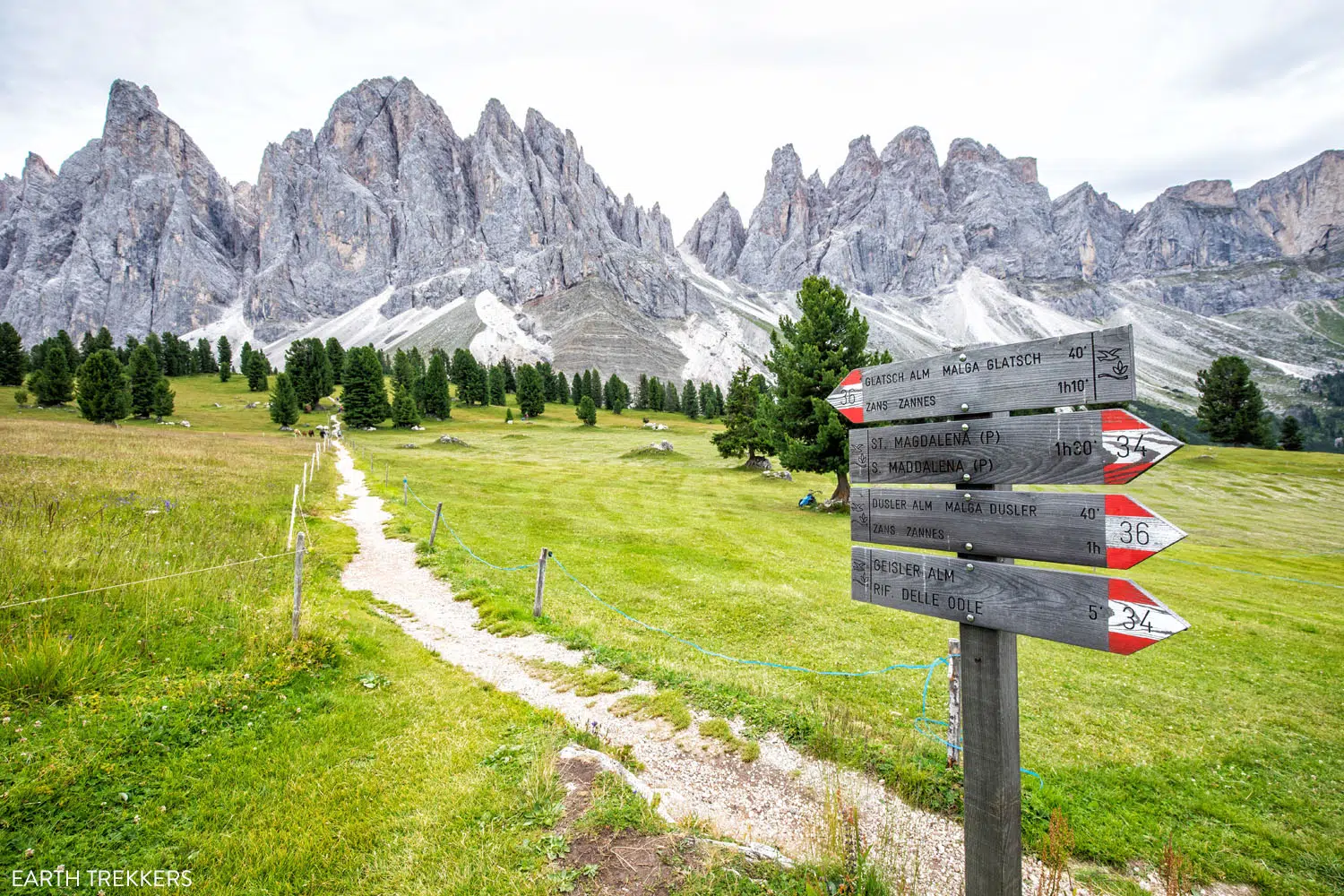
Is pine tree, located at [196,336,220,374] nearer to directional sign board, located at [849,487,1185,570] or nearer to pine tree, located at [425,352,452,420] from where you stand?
pine tree, located at [425,352,452,420]

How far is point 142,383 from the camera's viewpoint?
75750 mm

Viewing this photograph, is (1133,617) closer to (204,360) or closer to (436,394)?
(436,394)

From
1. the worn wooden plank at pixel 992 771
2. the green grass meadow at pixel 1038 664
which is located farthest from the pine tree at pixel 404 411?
the worn wooden plank at pixel 992 771

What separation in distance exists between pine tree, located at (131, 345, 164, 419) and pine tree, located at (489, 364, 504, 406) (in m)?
51.7

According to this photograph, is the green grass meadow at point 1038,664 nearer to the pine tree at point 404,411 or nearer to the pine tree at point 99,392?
the pine tree at point 99,392

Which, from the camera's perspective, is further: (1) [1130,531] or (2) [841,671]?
(2) [841,671]

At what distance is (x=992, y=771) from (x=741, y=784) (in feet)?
10.6

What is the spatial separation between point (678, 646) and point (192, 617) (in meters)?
7.99

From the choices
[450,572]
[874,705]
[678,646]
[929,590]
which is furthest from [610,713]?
[450,572]

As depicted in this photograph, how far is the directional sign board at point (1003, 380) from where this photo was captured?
3609 mm

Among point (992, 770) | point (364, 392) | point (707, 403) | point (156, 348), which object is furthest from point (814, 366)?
point (156, 348)

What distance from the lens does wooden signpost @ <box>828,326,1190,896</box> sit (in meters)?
3.51

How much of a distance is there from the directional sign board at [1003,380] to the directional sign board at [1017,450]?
0.13 metres

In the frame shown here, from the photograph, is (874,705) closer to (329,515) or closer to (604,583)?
(604,583)
